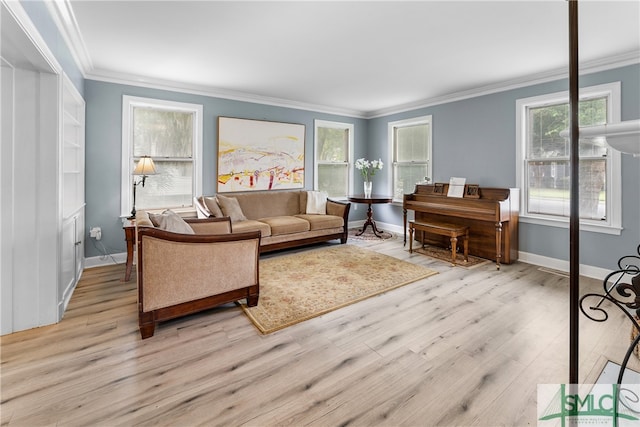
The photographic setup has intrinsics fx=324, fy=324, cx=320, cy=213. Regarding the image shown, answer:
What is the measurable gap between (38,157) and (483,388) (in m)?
3.47

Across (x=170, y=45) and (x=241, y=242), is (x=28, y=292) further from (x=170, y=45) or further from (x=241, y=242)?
(x=170, y=45)

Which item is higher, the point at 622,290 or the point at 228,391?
the point at 622,290

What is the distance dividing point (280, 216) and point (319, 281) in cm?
203

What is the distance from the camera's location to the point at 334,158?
21.4 ft

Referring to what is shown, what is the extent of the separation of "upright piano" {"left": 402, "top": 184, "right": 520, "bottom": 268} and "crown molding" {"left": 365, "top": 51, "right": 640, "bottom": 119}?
139 centimetres

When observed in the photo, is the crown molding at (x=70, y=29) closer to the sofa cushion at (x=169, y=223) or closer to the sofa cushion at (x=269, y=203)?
the sofa cushion at (x=169, y=223)

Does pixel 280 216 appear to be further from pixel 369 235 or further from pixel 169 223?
pixel 169 223

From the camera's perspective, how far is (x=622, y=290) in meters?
0.91

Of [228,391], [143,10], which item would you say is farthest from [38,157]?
[228,391]

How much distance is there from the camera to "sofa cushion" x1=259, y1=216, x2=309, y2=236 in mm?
4617

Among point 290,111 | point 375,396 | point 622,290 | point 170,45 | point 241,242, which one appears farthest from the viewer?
point 290,111

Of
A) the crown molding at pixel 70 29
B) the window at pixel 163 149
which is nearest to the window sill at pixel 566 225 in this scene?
the window at pixel 163 149

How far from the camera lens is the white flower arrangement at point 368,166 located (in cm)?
611

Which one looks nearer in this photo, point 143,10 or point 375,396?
point 375,396
